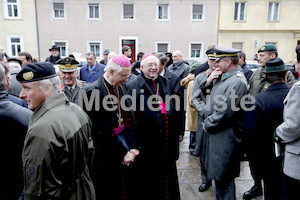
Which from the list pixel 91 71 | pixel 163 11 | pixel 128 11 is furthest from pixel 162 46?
pixel 91 71

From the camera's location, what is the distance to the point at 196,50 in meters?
21.6

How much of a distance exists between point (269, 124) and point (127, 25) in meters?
19.4

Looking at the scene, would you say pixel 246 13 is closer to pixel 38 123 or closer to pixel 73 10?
pixel 73 10

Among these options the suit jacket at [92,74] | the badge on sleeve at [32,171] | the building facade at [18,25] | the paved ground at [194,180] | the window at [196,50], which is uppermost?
the building facade at [18,25]

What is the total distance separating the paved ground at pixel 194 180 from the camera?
Answer: 361 centimetres

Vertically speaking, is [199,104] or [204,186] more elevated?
[199,104]

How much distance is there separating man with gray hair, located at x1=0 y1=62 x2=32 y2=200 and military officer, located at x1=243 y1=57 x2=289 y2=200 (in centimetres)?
249

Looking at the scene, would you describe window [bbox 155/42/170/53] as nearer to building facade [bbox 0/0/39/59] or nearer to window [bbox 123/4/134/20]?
window [bbox 123/4/134/20]

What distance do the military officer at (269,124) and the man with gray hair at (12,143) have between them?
8.18 ft

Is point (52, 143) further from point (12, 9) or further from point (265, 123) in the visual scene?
point (12, 9)

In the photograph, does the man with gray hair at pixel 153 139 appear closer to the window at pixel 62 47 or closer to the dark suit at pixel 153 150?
the dark suit at pixel 153 150

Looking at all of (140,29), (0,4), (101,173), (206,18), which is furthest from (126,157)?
(0,4)

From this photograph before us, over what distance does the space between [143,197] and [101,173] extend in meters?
0.74

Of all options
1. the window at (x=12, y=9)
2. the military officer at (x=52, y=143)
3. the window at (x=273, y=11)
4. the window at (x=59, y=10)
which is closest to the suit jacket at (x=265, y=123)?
the military officer at (x=52, y=143)
